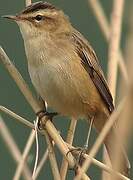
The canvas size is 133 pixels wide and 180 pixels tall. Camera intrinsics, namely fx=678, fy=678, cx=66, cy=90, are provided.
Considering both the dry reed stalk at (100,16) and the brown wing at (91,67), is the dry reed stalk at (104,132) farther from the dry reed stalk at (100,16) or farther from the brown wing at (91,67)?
the brown wing at (91,67)

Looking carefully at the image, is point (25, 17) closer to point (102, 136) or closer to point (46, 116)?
point (46, 116)

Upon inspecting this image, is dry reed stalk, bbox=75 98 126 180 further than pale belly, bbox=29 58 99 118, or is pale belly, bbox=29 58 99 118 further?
pale belly, bbox=29 58 99 118

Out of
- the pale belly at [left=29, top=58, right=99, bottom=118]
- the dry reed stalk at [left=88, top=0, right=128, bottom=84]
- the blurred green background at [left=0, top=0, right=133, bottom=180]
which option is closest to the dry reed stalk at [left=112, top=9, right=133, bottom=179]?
the dry reed stalk at [left=88, top=0, right=128, bottom=84]

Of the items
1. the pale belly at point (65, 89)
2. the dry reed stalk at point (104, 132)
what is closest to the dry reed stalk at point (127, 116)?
the dry reed stalk at point (104, 132)

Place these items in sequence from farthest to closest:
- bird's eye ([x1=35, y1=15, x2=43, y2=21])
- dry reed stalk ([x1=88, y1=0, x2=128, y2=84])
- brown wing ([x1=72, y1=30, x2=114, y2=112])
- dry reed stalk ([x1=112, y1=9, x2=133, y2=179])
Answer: brown wing ([x1=72, y1=30, x2=114, y2=112]) → bird's eye ([x1=35, y1=15, x2=43, y2=21]) → dry reed stalk ([x1=88, y1=0, x2=128, y2=84]) → dry reed stalk ([x1=112, y1=9, x2=133, y2=179])

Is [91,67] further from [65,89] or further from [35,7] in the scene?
[35,7]

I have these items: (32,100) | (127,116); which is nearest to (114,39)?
(32,100)

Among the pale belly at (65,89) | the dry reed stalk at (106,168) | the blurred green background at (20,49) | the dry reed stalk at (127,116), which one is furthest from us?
the blurred green background at (20,49)

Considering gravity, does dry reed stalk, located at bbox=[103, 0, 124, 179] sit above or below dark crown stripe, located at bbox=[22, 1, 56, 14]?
below

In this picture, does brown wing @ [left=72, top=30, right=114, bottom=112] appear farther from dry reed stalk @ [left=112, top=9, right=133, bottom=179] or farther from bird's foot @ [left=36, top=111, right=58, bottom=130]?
dry reed stalk @ [left=112, top=9, right=133, bottom=179]
